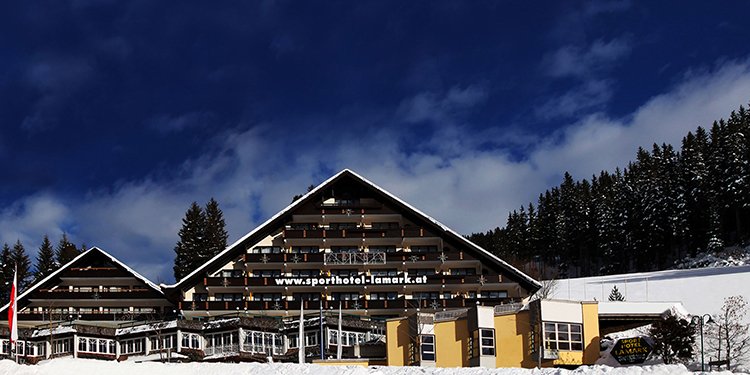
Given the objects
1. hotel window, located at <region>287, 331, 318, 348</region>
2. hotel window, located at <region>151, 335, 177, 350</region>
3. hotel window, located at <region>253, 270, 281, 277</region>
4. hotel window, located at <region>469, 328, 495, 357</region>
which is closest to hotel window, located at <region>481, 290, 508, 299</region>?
hotel window, located at <region>287, 331, 318, 348</region>

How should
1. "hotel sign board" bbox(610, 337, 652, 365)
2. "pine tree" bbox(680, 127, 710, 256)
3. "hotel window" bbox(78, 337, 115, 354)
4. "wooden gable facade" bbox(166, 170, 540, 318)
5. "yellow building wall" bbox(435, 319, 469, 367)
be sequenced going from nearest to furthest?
"hotel sign board" bbox(610, 337, 652, 365), "yellow building wall" bbox(435, 319, 469, 367), "hotel window" bbox(78, 337, 115, 354), "wooden gable facade" bbox(166, 170, 540, 318), "pine tree" bbox(680, 127, 710, 256)

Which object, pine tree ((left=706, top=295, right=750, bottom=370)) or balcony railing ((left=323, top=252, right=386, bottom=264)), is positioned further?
balcony railing ((left=323, top=252, right=386, bottom=264))

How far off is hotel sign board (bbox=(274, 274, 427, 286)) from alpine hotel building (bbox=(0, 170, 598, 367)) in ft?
0.25

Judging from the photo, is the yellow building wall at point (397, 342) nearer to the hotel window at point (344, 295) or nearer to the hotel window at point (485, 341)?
the hotel window at point (485, 341)

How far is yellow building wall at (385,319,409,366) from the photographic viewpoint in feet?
170

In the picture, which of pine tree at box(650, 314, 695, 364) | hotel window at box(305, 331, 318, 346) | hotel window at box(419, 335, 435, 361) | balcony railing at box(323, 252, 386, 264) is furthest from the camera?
balcony railing at box(323, 252, 386, 264)

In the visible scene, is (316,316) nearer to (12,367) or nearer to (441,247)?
(441,247)

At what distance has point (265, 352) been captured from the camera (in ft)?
205

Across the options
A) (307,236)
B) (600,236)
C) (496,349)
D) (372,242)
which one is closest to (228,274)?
(307,236)

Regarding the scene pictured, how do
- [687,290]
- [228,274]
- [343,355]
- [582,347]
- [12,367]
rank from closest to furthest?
[12,367]
[582,347]
[343,355]
[228,274]
[687,290]

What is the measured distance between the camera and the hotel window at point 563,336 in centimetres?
4766

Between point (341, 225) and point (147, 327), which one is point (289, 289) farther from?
point (147, 327)

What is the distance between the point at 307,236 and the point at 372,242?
5.20 meters

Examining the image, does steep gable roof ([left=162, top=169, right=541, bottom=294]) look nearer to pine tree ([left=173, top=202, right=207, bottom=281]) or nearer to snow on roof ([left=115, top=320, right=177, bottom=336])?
snow on roof ([left=115, top=320, right=177, bottom=336])
